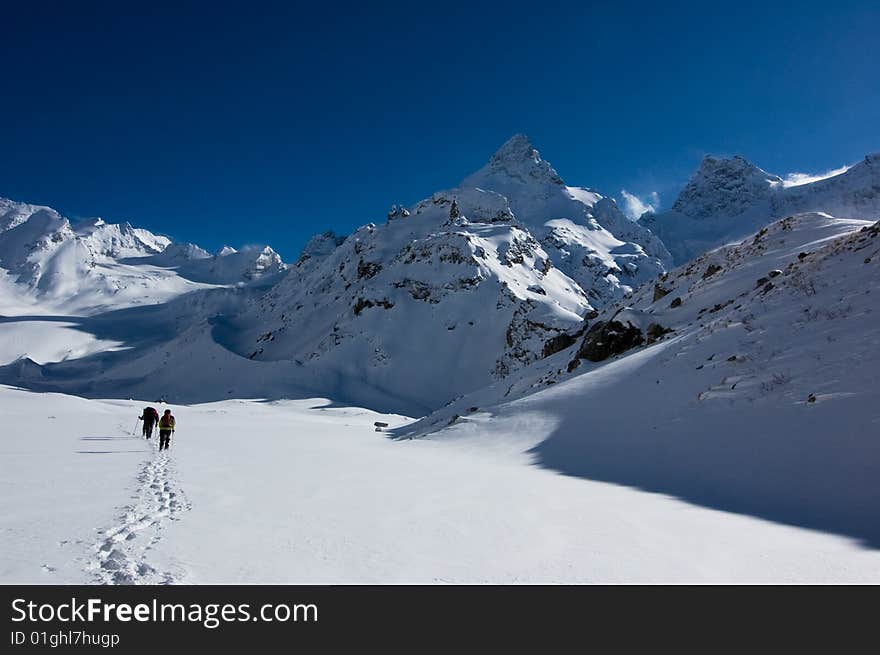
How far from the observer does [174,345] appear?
106 meters

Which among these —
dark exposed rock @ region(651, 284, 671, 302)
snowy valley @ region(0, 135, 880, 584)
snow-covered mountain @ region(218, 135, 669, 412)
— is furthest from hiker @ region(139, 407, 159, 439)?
snow-covered mountain @ region(218, 135, 669, 412)

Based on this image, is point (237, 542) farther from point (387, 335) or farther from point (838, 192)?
point (838, 192)

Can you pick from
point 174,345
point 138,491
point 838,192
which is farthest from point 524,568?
point 838,192

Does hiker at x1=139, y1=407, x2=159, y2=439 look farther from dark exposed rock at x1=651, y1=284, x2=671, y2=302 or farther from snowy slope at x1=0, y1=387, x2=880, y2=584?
dark exposed rock at x1=651, y1=284, x2=671, y2=302

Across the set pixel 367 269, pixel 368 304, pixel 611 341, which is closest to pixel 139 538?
pixel 611 341

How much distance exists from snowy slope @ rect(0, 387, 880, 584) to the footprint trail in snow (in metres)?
0.02

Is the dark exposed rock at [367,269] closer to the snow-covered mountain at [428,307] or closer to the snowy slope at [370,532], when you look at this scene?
the snow-covered mountain at [428,307]

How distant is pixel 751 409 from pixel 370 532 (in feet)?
28.2

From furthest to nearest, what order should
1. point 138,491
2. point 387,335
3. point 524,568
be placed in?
point 387,335
point 138,491
point 524,568

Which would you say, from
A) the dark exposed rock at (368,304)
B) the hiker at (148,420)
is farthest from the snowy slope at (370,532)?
the dark exposed rock at (368,304)

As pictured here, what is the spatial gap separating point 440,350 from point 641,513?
207 feet

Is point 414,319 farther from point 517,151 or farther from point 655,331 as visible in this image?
point 517,151

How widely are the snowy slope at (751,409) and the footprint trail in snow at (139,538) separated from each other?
6.96m

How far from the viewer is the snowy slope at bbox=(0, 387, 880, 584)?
380 cm
